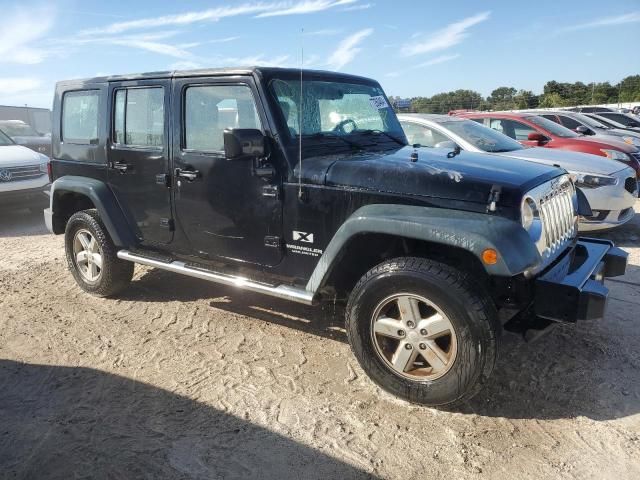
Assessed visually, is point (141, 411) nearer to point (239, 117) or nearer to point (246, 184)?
point (246, 184)

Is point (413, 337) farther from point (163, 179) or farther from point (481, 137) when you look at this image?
point (481, 137)

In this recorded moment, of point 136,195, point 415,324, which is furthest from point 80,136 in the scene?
point 415,324

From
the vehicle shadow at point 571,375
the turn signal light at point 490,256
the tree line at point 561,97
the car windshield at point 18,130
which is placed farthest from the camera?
the tree line at point 561,97

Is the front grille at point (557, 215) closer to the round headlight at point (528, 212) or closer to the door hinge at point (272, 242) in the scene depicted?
the round headlight at point (528, 212)

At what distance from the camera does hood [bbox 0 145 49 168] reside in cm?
854

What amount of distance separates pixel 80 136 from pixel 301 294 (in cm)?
287

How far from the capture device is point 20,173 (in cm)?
864

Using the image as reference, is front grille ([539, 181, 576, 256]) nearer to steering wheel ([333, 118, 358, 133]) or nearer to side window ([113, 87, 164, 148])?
steering wheel ([333, 118, 358, 133])

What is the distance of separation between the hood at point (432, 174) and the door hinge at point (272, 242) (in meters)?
0.48

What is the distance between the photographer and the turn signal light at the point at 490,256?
2.61 m

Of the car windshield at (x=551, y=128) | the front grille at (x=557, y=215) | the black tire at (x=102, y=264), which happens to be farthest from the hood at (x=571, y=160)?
the black tire at (x=102, y=264)

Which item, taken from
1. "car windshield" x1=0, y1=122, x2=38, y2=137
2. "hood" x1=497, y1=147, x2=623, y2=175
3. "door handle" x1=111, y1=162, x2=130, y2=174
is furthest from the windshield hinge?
"car windshield" x1=0, y1=122, x2=38, y2=137

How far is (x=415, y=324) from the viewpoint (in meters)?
2.93

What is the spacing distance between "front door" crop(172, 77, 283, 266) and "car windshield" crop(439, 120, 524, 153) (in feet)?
12.2
